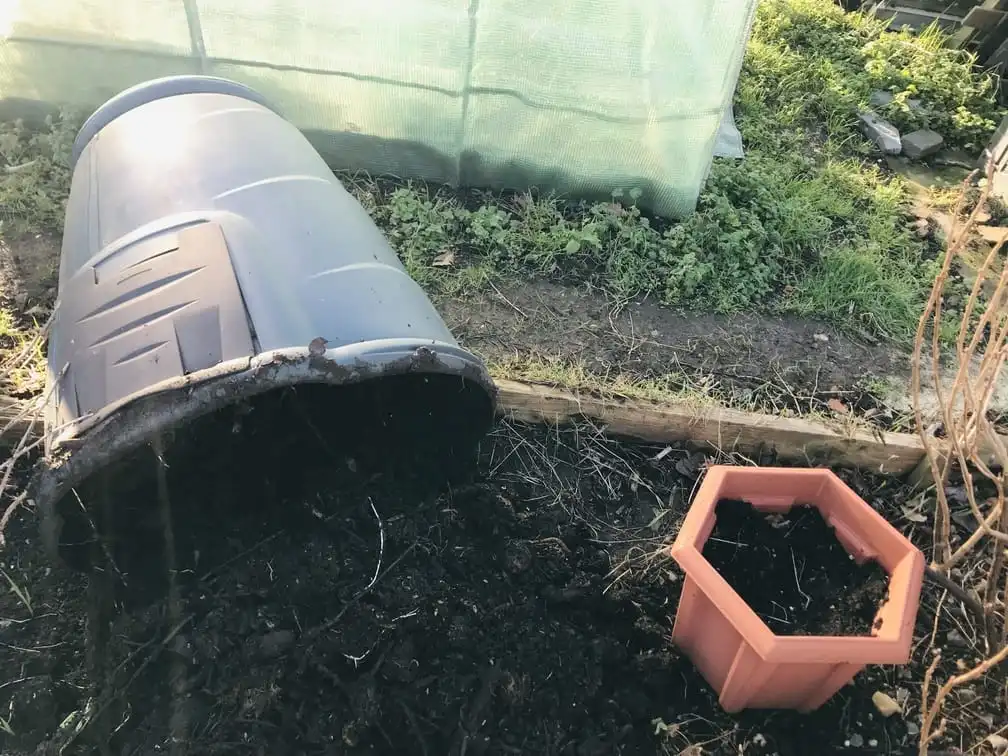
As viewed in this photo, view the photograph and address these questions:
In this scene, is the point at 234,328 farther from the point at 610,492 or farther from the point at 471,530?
the point at 610,492

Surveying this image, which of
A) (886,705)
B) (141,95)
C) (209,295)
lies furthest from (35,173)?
(886,705)

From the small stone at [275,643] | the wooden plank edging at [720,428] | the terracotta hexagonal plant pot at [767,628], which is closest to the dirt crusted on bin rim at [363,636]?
the small stone at [275,643]

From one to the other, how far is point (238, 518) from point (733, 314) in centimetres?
191

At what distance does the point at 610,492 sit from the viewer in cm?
214

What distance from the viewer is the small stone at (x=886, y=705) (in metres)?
1.75

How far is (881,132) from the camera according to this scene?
3848mm

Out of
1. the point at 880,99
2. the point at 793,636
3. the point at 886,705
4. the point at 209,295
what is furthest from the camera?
the point at 880,99

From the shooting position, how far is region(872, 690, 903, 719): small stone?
175 cm

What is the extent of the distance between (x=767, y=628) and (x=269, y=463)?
125 centimetres

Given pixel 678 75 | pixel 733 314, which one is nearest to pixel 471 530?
pixel 733 314

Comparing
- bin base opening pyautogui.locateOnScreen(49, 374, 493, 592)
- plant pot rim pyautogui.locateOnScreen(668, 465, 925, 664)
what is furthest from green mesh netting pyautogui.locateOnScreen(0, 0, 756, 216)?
plant pot rim pyautogui.locateOnScreen(668, 465, 925, 664)

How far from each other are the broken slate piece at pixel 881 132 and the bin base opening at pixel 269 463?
3.10 metres

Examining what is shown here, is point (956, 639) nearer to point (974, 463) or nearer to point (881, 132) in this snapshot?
point (974, 463)

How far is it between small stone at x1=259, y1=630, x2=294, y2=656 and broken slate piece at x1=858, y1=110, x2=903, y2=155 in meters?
3.73
